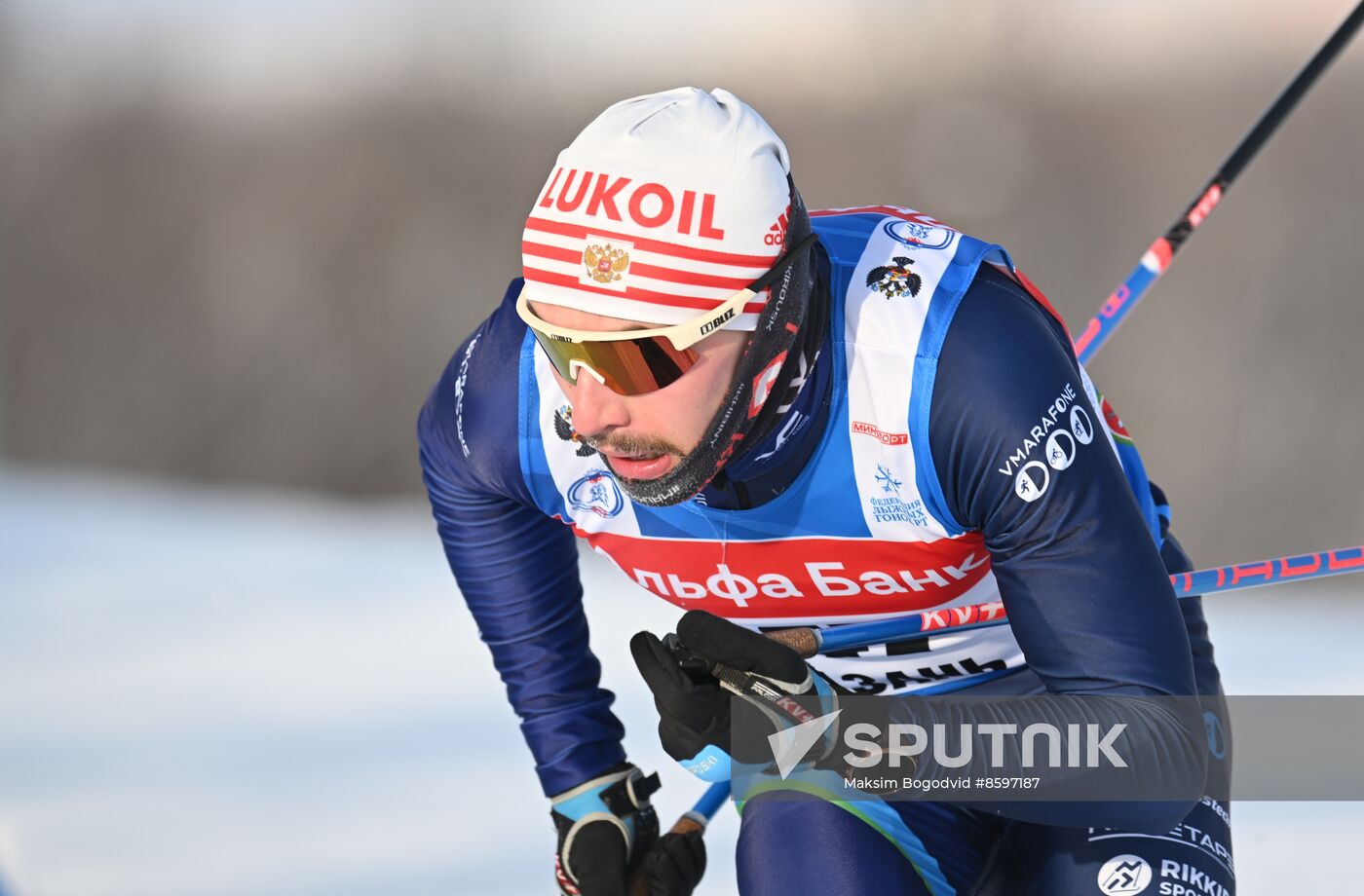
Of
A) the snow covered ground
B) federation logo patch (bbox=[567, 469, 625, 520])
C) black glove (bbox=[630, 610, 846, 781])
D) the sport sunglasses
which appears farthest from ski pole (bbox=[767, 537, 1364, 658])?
the snow covered ground

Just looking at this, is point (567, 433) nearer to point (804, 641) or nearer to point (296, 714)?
point (804, 641)

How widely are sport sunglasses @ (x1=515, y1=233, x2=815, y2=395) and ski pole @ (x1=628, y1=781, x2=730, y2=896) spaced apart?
34.4 inches

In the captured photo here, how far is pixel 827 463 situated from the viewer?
5.35 ft

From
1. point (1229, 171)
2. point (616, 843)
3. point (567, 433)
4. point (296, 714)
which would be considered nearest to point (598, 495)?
point (567, 433)

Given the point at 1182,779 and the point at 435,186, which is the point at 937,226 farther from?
the point at 435,186

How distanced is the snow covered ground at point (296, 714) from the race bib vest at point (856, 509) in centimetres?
105

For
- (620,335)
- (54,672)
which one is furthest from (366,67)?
(620,335)

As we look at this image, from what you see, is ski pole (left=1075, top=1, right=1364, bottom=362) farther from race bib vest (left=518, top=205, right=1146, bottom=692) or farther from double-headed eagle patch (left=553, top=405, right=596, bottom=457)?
double-headed eagle patch (left=553, top=405, right=596, bottom=457)

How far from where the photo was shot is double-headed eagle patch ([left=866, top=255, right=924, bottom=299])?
1584mm

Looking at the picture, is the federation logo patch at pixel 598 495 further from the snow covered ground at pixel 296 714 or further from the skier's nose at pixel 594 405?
the snow covered ground at pixel 296 714

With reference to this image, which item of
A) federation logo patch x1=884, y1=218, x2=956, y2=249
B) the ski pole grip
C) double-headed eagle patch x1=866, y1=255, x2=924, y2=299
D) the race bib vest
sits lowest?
the ski pole grip

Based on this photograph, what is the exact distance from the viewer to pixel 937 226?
1.69 metres

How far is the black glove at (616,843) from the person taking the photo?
6.61 feet

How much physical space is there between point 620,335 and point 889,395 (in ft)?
0.98
